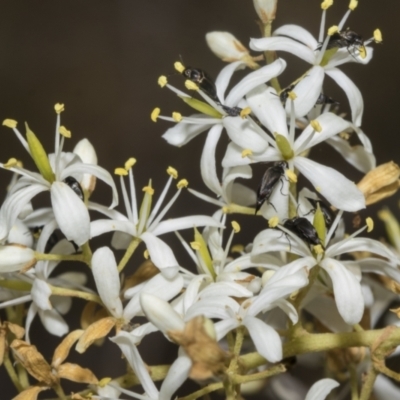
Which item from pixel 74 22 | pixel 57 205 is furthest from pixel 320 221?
pixel 74 22

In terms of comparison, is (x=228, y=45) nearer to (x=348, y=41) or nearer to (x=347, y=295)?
(x=348, y=41)

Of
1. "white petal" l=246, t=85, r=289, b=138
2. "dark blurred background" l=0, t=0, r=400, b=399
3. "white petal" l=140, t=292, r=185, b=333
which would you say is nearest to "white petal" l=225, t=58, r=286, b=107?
"white petal" l=246, t=85, r=289, b=138

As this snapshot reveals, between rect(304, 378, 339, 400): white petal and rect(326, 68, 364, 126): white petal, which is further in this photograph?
rect(326, 68, 364, 126): white petal

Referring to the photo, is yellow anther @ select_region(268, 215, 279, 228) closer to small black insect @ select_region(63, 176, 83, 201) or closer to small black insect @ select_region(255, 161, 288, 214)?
small black insect @ select_region(255, 161, 288, 214)

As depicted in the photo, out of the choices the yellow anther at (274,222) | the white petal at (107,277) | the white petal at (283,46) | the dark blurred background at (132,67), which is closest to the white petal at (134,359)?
the white petal at (107,277)

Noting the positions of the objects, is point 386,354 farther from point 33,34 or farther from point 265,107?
point 33,34
